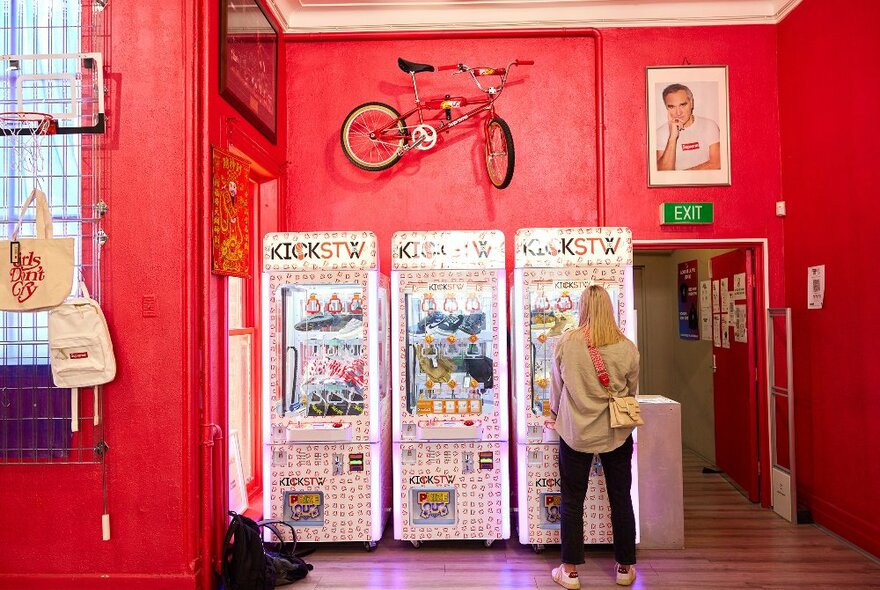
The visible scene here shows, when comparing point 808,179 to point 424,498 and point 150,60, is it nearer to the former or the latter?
point 424,498

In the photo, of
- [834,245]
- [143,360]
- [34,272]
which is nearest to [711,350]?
[834,245]

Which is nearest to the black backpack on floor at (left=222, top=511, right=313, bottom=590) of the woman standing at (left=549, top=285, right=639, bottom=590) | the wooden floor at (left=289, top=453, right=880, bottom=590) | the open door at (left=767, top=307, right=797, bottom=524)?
the wooden floor at (left=289, top=453, right=880, bottom=590)

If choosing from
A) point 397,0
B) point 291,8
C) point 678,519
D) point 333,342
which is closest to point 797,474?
point 678,519

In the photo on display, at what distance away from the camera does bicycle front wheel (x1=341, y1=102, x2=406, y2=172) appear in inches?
190

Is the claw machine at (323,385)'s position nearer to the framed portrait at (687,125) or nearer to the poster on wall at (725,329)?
the framed portrait at (687,125)

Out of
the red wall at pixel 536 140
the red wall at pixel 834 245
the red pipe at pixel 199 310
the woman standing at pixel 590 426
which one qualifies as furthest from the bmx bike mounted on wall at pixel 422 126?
the red wall at pixel 834 245

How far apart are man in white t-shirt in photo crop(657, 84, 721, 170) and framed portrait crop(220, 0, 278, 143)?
10.4 feet

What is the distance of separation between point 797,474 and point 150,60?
541 centimetres

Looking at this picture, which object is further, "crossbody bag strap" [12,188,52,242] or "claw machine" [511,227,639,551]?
"claw machine" [511,227,639,551]

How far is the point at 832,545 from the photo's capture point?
13.1 ft

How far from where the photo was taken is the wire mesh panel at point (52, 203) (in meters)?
3.30

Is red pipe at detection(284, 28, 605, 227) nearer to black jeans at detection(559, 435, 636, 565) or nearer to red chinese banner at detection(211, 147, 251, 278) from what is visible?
red chinese banner at detection(211, 147, 251, 278)

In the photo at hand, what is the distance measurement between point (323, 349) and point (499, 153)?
214 centimetres

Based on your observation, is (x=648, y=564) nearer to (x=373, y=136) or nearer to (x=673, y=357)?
(x=373, y=136)
